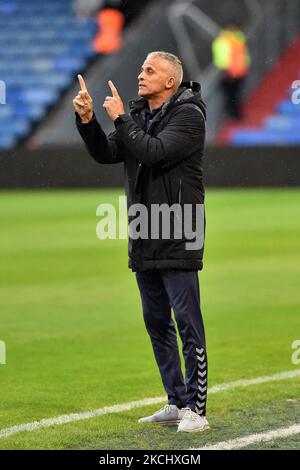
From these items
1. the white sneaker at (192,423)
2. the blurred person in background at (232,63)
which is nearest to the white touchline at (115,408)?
the white sneaker at (192,423)

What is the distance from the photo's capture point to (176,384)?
5812mm

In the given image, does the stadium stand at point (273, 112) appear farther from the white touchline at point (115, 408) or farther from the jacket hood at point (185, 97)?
the jacket hood at point (185, 97)

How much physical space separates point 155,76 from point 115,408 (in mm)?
1815

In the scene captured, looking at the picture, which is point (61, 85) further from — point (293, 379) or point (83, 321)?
point (293, 379)

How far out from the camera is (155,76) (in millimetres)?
5504

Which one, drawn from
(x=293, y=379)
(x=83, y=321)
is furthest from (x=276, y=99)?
(x=293, y=379)

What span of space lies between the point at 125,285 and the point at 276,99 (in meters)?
17.9

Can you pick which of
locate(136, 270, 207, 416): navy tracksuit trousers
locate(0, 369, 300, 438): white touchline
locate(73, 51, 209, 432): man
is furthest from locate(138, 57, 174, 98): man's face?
locate(0, 369, 300, 438): white touchline

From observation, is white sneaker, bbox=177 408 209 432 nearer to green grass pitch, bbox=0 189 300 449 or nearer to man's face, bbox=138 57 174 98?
green grass pitch, bbox=0 189 300 449

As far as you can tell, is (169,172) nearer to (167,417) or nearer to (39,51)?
(167,417)

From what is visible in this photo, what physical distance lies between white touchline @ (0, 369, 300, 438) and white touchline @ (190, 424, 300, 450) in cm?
91

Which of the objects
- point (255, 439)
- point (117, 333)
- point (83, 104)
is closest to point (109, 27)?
point (117, 333)

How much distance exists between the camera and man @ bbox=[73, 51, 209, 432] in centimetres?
546

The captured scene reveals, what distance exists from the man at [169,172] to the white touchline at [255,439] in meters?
0.29
